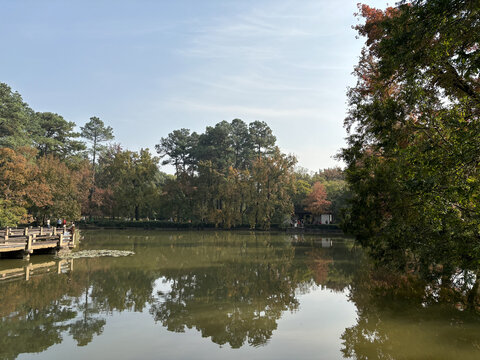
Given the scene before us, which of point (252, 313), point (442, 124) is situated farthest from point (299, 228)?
point (442, 124)

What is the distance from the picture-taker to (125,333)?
825 centimetres

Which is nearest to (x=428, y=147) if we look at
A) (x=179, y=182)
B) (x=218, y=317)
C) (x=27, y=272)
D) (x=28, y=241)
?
(x=218, y=317)

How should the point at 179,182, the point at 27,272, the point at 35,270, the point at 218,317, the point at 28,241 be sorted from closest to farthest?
the point at 218,317, the point at 27,272, the point at 35,270, the point at 28,241, the point at 179,182

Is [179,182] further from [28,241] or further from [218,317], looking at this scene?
[218,317]

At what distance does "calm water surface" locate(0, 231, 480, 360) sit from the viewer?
726 centimetres

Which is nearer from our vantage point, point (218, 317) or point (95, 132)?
point (218, 317)

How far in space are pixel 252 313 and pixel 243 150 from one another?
51655 mm

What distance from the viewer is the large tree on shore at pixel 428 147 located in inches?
243

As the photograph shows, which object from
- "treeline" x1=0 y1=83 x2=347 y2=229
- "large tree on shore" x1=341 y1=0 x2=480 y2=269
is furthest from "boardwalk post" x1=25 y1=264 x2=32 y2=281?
"treeline" x1=0 y1=83 x2=347 y2=229

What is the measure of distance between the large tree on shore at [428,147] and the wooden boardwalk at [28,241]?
1608cm

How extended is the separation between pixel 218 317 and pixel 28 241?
13500 mm

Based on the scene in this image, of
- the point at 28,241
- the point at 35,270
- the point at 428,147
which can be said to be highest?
the point at 428,147

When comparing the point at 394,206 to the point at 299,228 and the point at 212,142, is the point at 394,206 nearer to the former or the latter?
the point at 299,228

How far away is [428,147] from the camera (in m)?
6.97
